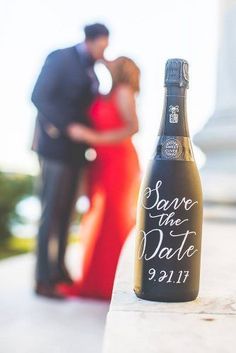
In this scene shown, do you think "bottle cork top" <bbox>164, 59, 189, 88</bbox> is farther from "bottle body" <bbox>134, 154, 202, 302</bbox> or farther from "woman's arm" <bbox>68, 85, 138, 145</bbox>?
"woman's arm" <bbox>68, 85, 138, 145</bbox>

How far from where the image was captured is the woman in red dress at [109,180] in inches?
125

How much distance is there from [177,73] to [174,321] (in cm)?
33

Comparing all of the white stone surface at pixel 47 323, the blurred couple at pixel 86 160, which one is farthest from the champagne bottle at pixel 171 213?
the blurred couple at pixel 86 160

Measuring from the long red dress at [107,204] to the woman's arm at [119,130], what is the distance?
40 millimetres

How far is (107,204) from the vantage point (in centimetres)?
328

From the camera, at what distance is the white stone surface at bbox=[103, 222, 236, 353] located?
65 cm

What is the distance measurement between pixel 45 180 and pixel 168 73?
252cm

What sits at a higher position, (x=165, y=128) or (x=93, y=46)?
(x=93, y=46)

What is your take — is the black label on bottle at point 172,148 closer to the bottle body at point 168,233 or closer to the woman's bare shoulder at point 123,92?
the bottle body at point 168,233

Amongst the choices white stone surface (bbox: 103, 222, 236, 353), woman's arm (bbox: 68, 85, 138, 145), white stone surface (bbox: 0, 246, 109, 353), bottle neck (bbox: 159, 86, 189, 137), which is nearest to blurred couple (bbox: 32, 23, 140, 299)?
woman's arm (bbox: 68, 85, 138, 145)

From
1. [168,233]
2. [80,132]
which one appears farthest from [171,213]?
[80,132]

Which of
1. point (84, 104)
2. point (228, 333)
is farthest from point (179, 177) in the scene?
point (84, 104)

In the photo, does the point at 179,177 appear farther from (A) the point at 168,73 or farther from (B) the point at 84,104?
(B) the point at 84,104

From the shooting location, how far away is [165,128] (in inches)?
34.1
